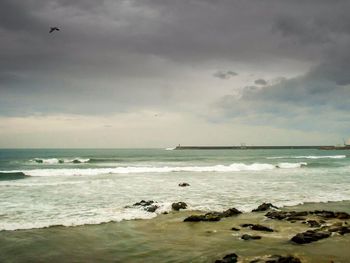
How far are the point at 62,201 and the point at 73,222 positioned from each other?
19.0ft

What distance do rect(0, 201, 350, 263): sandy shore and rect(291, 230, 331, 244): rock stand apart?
17 cm

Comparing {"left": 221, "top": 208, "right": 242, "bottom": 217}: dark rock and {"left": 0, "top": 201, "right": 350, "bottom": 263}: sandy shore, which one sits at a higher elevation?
{"left": 221, "top": 208, "right": 242, "bottom": 217}: dark rock

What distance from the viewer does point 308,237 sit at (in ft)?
36.7

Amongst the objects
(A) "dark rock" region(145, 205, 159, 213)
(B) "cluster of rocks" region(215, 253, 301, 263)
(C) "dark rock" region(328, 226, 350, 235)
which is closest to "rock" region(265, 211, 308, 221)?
(C) "dark rock" region(328, 226, 350, 235)

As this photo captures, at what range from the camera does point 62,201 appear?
1986 cm

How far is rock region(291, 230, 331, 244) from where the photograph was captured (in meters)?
11.0

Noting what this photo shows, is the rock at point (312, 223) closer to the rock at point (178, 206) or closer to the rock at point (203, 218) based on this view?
the rock at point (203, 218)

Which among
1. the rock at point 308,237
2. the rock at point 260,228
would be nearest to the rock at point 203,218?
the rock at point 260,228

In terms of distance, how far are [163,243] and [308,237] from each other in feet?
15.1

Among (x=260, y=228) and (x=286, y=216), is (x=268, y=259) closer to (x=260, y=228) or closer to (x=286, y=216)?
(x=260, y=228)

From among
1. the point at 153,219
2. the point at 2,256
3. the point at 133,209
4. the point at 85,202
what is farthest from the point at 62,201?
the point at 2,256

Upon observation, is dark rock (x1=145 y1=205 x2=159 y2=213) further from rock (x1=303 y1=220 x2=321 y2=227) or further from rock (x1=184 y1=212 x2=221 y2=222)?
rock (x1=303 y1=220 x2=321 y2=227)

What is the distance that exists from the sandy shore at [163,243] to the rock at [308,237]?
0.17 meters

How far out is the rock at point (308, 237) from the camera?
11016mm
